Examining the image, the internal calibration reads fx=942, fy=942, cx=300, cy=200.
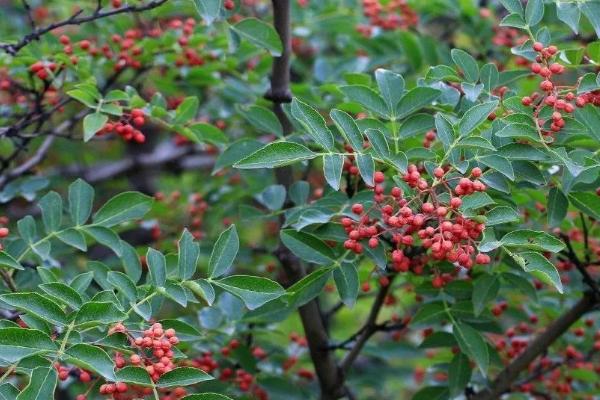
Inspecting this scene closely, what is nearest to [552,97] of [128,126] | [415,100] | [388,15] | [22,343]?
[415,100]

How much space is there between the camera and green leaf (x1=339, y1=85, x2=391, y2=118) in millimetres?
2236

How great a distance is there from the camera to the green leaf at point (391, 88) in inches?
88.8

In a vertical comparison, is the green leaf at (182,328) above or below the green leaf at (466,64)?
below

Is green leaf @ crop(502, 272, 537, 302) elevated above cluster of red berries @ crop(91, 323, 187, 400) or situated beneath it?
situated beneath

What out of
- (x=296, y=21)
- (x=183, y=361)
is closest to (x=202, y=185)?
(x=296, y=21)

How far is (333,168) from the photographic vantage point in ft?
6.38

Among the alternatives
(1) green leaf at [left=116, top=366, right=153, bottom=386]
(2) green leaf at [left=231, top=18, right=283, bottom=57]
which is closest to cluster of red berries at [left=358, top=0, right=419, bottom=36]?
(2) green leaf at [left=231, top=18, right=283, bottom=57]

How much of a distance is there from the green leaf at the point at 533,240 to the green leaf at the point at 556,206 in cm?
23

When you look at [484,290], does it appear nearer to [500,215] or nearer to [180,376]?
[500,215]

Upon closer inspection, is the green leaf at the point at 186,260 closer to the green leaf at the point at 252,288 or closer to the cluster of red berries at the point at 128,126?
the green leaf at the point at 252,288

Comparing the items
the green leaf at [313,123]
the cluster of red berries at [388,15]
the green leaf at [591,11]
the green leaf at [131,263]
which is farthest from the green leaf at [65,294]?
the cluster of red berries at [388,15]

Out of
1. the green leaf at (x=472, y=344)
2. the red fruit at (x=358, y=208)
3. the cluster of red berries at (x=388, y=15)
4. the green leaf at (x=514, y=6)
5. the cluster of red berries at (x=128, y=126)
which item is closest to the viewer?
the red fruit at (x=358, y=208)

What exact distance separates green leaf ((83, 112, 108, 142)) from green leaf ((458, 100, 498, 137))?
0.88 m

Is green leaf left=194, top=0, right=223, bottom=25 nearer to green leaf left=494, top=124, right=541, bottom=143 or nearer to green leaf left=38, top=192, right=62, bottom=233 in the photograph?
green leaf left=38, top=192, right=62, bottom=233
